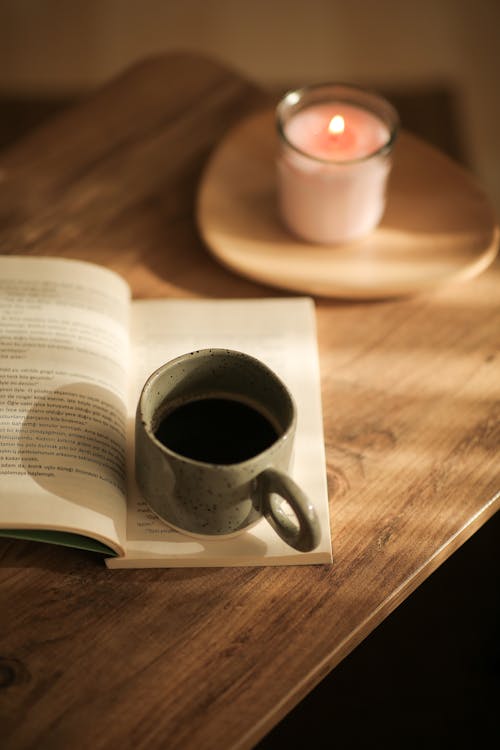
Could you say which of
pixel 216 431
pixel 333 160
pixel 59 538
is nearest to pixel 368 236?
pixel 333 160

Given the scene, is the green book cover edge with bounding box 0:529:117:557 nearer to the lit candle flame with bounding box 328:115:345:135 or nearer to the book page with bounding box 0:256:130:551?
the book page with bounding box 0:256:130:551

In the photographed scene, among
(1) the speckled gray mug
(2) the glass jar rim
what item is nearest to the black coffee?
(1) the speckled gray mug

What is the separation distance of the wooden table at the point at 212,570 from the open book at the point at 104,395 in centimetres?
2

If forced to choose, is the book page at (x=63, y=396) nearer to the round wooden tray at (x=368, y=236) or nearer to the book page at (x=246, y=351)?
the book page at (x=246, y=351)

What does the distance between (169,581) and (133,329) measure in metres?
0.25

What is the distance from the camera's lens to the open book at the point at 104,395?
604mm

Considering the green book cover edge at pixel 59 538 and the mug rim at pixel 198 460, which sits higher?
the mug rim at pixel 198 460

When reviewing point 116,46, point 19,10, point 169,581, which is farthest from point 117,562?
point 19,10

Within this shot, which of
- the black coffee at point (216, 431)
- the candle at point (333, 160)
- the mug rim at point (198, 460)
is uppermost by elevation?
the candle at point (333, 160)

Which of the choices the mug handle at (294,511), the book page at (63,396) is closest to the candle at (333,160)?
the book page at (63,396)

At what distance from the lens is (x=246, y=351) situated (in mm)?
743

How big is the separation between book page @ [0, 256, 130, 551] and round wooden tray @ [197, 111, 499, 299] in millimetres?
152

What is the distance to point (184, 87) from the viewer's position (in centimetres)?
102

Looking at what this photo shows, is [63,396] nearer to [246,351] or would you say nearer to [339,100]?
[246,351]
